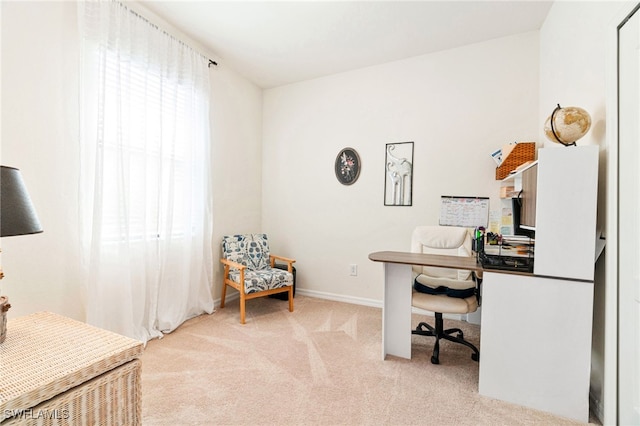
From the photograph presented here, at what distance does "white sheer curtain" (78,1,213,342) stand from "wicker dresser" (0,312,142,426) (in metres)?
0.94

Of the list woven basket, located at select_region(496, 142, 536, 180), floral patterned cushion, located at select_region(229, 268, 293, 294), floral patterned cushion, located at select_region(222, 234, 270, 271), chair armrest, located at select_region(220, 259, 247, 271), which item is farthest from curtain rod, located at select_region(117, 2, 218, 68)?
woven basket, located at select_region(496, 142, 536, 180)

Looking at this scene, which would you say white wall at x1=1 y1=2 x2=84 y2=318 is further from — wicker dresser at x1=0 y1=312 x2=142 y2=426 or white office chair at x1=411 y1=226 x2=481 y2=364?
white office chair at x1=411 y1=226 x2=481 y2=364

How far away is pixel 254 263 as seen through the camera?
348 cm

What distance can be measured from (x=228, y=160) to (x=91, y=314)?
203 centimetres

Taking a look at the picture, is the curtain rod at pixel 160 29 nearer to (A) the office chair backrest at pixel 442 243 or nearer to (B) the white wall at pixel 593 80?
(A) the office chair backrest at pixel 442 243

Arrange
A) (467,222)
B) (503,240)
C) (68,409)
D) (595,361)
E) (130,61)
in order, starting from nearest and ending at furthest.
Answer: (68,409) → (595,361) → (503,240) → (130,61) → (467,222)

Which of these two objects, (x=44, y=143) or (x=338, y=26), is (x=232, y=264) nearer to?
(x=44, y=143)

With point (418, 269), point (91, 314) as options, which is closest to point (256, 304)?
point (91, 314)

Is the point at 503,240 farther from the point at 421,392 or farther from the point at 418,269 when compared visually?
the point at 421,392

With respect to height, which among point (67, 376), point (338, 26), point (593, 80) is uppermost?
point (338, 26)

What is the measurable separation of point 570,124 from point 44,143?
10.5 feet

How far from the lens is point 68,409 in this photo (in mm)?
1071

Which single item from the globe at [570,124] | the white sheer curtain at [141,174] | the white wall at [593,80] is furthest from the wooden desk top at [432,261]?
the white sheer curtain at [141,174]

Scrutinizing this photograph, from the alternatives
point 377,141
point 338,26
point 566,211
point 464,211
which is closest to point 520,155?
Result: point 464,211
